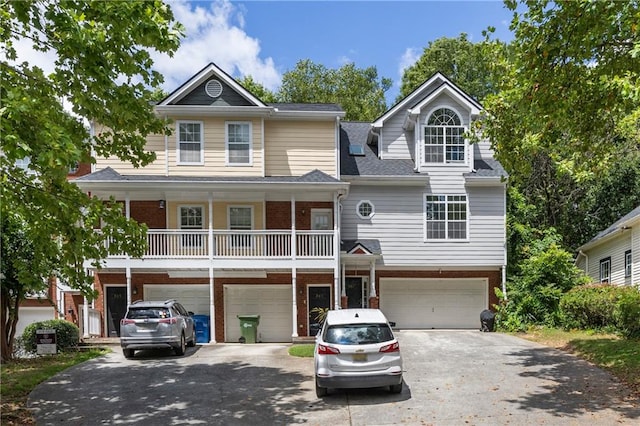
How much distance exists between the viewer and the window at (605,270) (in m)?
23.9

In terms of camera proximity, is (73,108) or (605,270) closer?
(73,108)

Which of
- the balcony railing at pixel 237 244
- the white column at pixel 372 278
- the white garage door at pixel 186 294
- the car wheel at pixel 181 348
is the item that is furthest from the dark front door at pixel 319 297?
the car wheel at pixel 181 348

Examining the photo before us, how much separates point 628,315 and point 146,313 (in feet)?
45.8

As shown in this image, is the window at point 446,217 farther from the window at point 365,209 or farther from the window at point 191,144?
the window at point 191,144

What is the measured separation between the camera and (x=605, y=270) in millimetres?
24422

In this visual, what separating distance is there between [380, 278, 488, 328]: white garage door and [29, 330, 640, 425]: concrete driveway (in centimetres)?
739

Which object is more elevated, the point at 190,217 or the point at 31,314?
the point at 190,217

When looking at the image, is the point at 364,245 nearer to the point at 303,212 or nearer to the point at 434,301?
the point at 303,212

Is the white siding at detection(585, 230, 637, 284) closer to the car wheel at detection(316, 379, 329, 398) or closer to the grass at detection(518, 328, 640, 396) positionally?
the grass at detection(518, 328, 640, 396)

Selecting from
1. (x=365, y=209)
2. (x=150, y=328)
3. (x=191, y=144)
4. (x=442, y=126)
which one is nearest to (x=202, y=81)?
(x=191, y=144)

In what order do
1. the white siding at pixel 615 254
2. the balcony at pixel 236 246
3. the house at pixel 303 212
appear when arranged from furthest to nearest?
1. the white siding at pixel 615 254
2. the house at pixel 303 212
3. the balcony at pixel 236 246

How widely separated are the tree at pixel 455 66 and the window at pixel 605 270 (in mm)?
16910

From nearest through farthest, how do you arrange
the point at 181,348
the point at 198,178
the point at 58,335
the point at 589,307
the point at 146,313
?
the point at 146,313 → the point at 181,348 → the point at 58,335 → the point at 589,307 → the point at 198,178

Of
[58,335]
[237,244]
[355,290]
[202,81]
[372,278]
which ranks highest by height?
[202,81]
